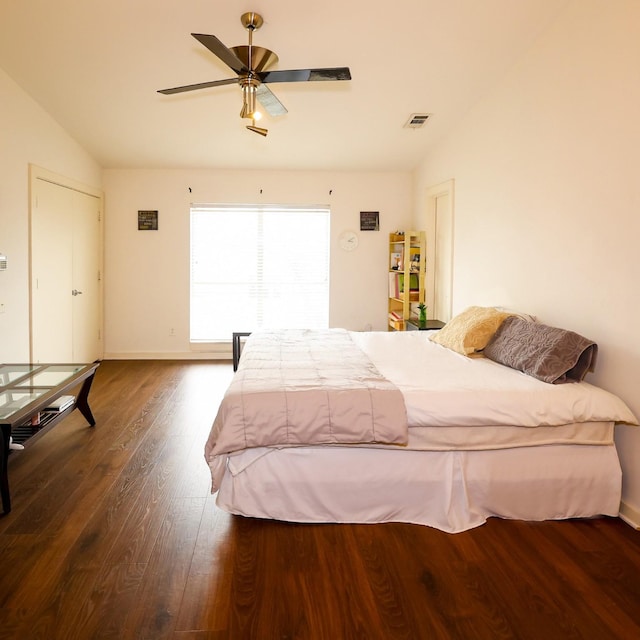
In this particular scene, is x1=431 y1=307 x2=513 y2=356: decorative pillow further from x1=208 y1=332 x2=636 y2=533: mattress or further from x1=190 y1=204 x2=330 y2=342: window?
x1=190 y1=204 x2=330 y2=342: window

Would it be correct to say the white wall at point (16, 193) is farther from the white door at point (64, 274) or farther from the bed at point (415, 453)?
the bed at point (415, 453)

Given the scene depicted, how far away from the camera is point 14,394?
2.88 metres

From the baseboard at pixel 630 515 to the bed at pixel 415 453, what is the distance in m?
0.07

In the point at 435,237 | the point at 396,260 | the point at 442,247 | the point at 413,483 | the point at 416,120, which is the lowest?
the point at 413,483

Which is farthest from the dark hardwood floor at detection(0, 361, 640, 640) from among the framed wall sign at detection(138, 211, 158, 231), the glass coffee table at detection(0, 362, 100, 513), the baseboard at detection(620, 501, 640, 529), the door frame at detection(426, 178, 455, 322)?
the framed wall sign at detection(138, 211, 158, 231)

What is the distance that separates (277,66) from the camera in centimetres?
370

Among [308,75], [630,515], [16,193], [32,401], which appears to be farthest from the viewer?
[16,193]

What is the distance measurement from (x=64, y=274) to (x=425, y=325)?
369cm

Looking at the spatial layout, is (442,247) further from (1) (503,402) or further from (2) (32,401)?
(2) (32,401)

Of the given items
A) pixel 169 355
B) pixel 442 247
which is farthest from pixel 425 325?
pixel 169 355

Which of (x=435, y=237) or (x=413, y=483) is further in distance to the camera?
(x=435, y=237)

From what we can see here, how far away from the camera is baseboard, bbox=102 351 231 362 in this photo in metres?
6.03

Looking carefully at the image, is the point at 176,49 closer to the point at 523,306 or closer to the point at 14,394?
the point at 14,394

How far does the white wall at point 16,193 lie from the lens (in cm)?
386
